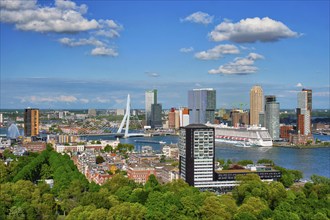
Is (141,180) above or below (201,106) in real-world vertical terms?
below

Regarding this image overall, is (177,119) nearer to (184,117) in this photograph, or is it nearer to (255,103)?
(184,117)

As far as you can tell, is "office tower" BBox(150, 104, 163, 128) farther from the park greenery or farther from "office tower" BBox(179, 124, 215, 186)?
the park greenery

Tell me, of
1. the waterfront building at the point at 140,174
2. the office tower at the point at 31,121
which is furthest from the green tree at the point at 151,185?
the office tower at the point at 31,121

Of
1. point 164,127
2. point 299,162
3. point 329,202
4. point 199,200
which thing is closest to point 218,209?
point 199,200

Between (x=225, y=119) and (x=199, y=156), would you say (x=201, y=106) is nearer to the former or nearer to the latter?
(x=225, y=119)

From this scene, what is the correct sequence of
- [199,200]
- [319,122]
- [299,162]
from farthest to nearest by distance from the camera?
[319,122] < [299,162] < [199,200]

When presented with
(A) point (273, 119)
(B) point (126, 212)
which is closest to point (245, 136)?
(A) point (273, 119)

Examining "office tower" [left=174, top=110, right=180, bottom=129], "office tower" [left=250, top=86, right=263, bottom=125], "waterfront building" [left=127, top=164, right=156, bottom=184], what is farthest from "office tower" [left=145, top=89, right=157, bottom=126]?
"waterfront building" [left=127, top=164, right=156, bottom=184]
